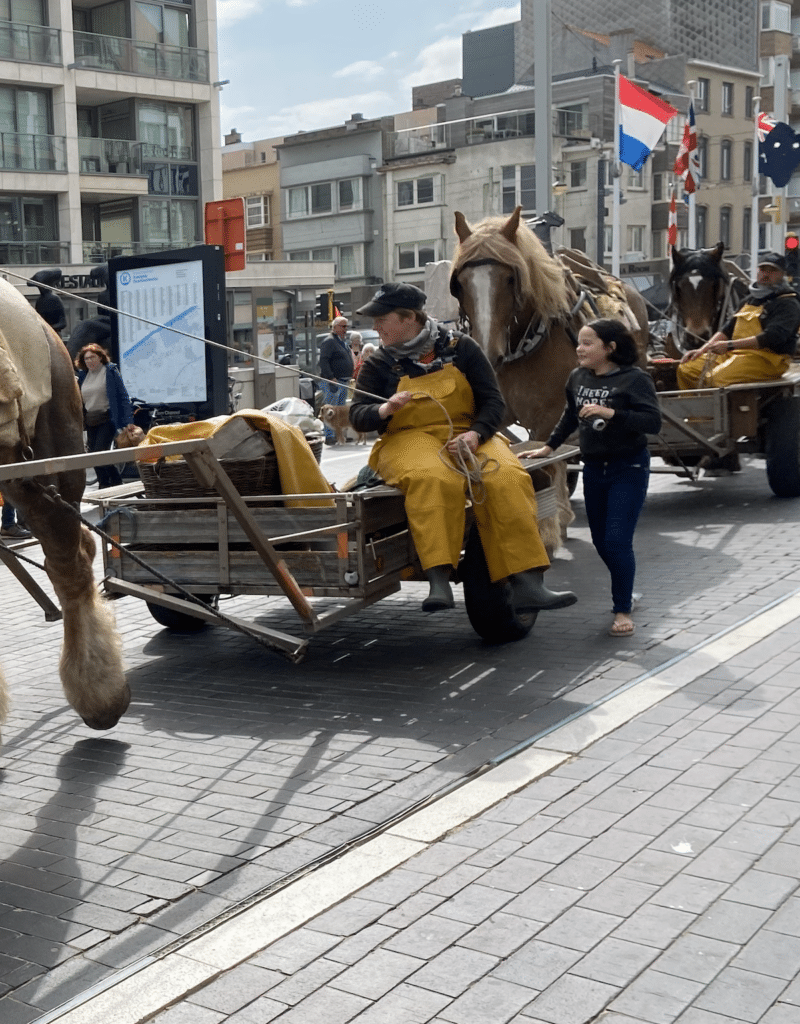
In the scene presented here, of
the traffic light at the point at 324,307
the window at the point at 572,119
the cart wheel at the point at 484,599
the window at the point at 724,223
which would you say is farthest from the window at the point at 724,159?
the cart wheel at the point at 484,599

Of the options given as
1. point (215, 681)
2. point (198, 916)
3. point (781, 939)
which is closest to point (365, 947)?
point (198, 916)

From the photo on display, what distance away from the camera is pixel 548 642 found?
22.9 ft

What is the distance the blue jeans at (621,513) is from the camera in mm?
7086

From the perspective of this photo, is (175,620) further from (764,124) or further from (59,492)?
(764,124)

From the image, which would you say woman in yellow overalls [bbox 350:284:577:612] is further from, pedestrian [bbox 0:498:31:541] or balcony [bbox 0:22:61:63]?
balcony [bbox 0:22:61:63]

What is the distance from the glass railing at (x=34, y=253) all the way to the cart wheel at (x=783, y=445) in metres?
29.8

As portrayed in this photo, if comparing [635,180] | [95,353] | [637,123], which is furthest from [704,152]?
[95,353]

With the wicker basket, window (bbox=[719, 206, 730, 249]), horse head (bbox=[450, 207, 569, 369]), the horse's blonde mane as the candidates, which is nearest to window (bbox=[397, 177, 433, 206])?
window (bbox=[719, 206, 730, 249])

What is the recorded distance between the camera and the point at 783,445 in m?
11.1

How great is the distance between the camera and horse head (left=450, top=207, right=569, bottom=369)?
782 centimetres

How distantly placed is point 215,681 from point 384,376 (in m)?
1.77

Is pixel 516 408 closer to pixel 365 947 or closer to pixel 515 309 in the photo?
pixel 515 309

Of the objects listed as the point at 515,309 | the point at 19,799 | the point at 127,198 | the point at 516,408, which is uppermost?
the point at 127,198

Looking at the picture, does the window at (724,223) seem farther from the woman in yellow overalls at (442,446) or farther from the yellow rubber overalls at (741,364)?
the woman in yellow overalls at (442,446)
